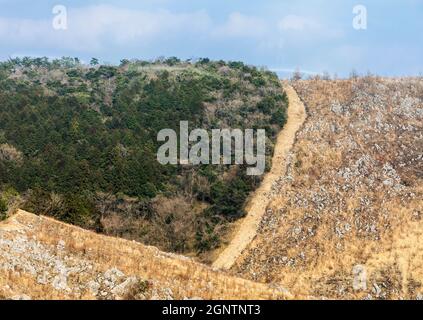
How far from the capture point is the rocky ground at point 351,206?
157ft

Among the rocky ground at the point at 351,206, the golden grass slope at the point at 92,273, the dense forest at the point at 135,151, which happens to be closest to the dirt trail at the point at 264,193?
the rocky ground at the point at 351,206

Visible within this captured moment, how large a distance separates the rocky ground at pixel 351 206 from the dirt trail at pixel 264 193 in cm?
99

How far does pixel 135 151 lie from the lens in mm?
66812

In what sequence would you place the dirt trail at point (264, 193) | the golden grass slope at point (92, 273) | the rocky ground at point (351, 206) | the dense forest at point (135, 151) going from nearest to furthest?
the golden grass slope at point (92, 273)
the rocky ground at point (351, 206)
the dirt trail at point (264, 193)
the dense forest at point (135, 151)

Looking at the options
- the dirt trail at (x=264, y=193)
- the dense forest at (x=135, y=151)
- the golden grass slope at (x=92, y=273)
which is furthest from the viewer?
the dense forest at (x=135, y=151)

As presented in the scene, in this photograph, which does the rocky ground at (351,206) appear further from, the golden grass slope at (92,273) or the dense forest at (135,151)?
the golden grass slope at (92,273)

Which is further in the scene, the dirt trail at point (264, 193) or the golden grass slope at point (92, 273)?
the dirt trail at point (264, 193)

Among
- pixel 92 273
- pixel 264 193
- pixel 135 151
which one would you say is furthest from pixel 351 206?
pixel 92 273

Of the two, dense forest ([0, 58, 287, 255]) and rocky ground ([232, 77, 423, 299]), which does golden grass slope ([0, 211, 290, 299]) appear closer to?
dense forest ([0, 58, 287, 255])

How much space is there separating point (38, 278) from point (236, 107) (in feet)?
191

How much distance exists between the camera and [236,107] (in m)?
77.7

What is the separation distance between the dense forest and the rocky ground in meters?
5.65

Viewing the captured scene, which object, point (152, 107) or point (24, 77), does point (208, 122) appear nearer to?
point (152, 107)

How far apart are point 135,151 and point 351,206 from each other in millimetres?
28028
